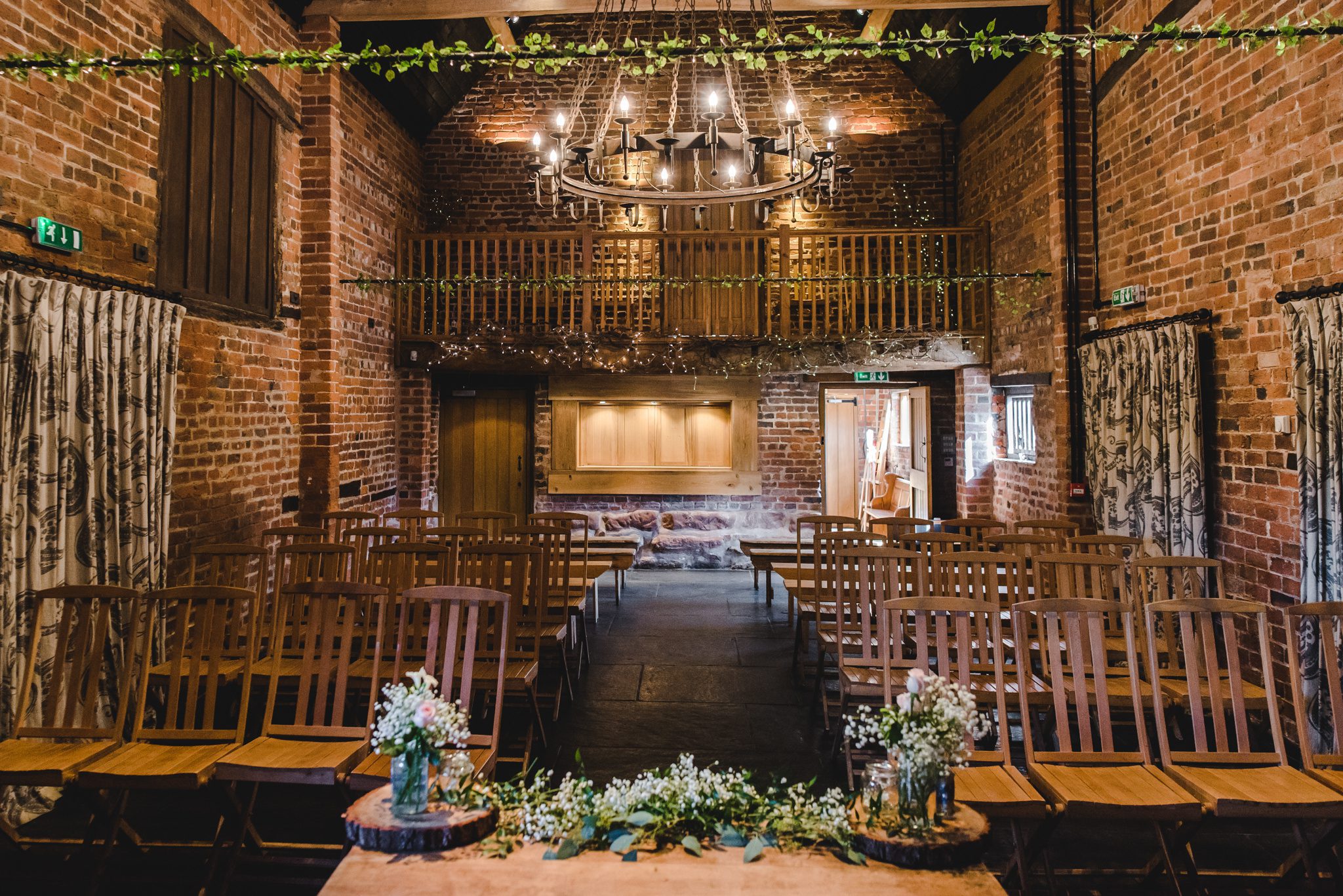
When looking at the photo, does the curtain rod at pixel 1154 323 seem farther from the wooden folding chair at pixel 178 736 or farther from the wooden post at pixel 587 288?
the wooden folding chair at pixel 178 736

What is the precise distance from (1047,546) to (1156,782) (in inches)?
83.4

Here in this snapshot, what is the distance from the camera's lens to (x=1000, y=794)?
8.13 ft

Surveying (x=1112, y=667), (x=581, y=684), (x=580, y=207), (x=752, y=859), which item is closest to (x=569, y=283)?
(x=580, y=207)

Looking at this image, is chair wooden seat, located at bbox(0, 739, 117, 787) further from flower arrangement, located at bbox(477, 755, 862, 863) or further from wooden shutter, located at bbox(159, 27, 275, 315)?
wooden shutter, located at bbox(159, 27, 275, 315)

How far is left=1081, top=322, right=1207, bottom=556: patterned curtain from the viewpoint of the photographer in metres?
4.50

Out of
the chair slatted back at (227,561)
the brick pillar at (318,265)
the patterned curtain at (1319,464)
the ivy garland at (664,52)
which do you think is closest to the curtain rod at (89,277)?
the ivy garland at (664,52)

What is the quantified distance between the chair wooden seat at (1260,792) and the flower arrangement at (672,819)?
53.0 inches

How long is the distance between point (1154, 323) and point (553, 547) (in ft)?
14.4

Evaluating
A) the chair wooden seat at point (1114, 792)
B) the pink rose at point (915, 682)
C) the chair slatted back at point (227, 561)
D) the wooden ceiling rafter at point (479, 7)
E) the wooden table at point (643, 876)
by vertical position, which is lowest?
the chair wooden seat at point (1114, 792)

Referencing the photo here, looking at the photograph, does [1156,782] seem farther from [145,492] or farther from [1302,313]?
[145,492]

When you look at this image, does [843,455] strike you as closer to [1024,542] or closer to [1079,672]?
[1024,542]

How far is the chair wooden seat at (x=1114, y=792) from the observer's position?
2.43m

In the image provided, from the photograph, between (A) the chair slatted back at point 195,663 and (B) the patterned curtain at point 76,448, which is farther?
(B) the patterned curtain at point 76,448

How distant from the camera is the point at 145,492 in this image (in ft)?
13.0
